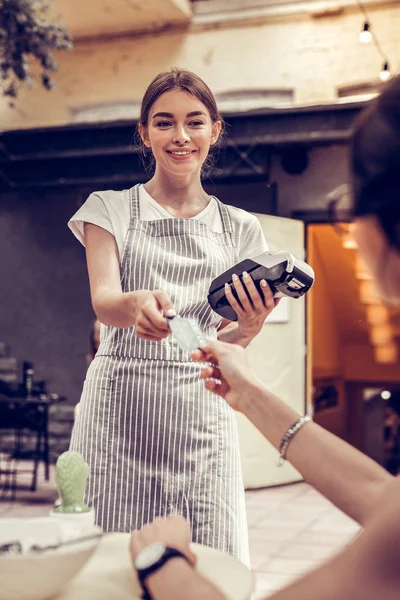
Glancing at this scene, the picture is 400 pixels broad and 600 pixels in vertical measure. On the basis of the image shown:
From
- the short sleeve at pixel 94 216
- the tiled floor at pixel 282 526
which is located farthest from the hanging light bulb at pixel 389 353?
the tiled floor at pixel 282 526

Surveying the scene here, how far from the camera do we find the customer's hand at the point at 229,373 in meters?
1.26

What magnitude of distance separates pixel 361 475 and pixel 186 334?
400 mm

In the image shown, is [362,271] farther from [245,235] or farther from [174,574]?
[245,235]

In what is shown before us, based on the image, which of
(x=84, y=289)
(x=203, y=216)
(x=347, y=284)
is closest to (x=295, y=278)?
(x=203, y=216)

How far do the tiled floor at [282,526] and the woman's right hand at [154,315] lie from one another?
2377 mm

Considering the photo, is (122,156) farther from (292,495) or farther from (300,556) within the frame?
(300,556)

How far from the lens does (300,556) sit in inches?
175

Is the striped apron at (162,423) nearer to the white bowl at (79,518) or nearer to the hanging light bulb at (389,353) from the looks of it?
the white bowl at (79,518)

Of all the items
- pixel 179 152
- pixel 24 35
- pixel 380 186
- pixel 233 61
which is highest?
pixel 233 61

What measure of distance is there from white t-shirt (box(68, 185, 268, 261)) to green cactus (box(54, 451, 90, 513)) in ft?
2.11

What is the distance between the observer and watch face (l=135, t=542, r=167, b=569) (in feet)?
3.45

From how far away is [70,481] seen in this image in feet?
4.18

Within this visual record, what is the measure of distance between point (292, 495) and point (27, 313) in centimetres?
380

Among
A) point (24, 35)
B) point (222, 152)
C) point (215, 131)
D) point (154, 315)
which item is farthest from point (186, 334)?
point (222, 152)
